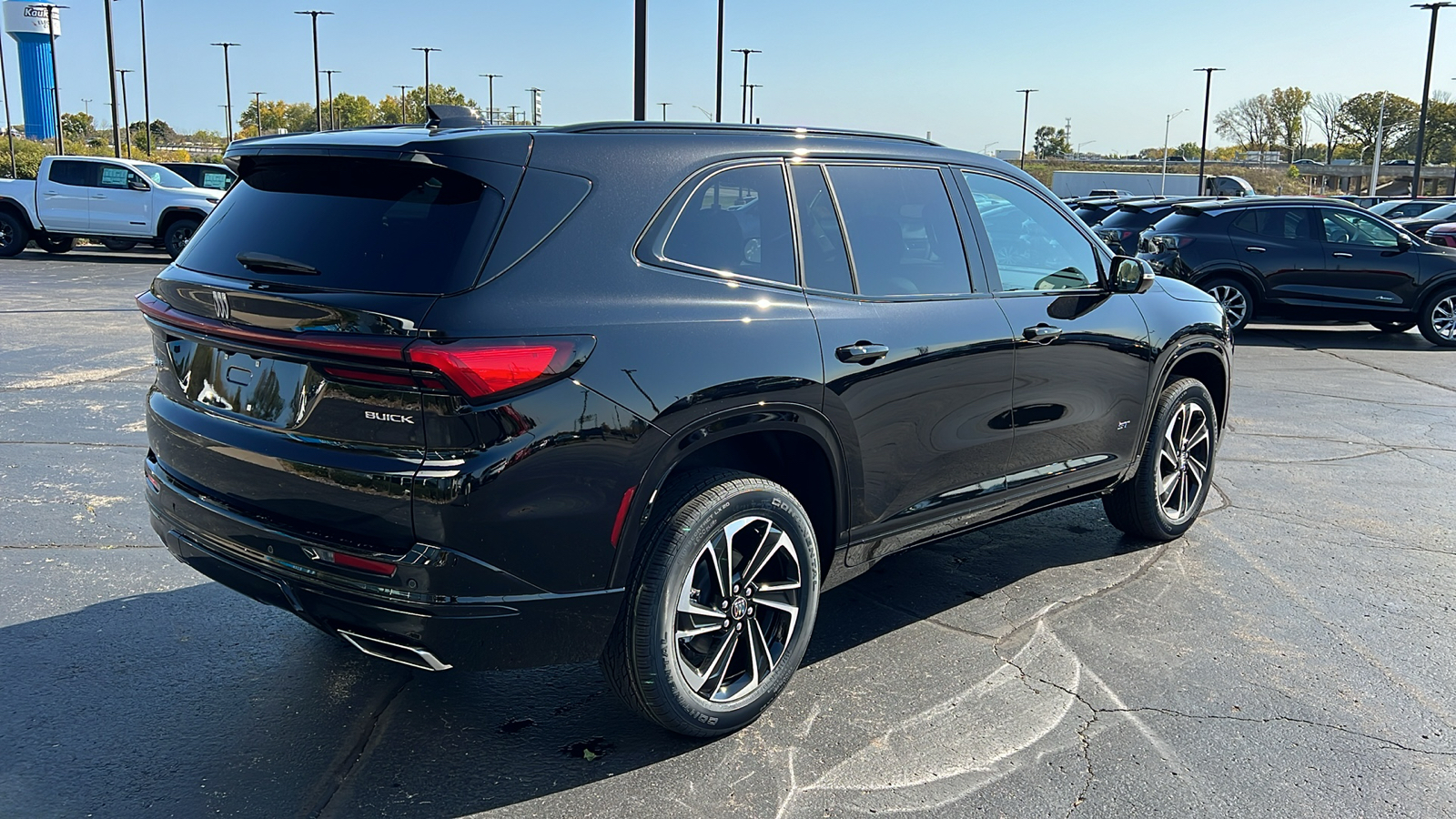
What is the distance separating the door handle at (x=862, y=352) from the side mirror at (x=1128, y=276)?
1.64 meters

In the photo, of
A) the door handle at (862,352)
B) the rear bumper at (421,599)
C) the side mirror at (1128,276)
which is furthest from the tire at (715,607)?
the side mirror at (1128,276)

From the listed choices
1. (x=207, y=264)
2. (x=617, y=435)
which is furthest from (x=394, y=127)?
(x=617, y=435)

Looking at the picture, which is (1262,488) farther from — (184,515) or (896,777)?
(184,515)

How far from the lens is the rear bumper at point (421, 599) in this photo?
9.11 feet

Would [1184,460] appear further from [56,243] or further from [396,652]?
[56,243]

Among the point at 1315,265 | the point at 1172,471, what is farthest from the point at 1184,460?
the point at 1315,265

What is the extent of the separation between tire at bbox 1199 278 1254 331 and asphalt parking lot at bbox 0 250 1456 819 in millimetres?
8157

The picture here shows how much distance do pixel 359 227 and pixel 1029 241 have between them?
2.76 meters

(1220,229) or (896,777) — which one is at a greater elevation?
(1220,229)

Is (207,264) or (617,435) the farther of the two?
(207,264)

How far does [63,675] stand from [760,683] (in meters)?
2.32

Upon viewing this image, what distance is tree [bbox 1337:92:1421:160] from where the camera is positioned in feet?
355

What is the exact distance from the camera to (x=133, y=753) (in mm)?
3199

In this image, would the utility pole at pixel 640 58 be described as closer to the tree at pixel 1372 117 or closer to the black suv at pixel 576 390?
the black suv at pixel 576 390
